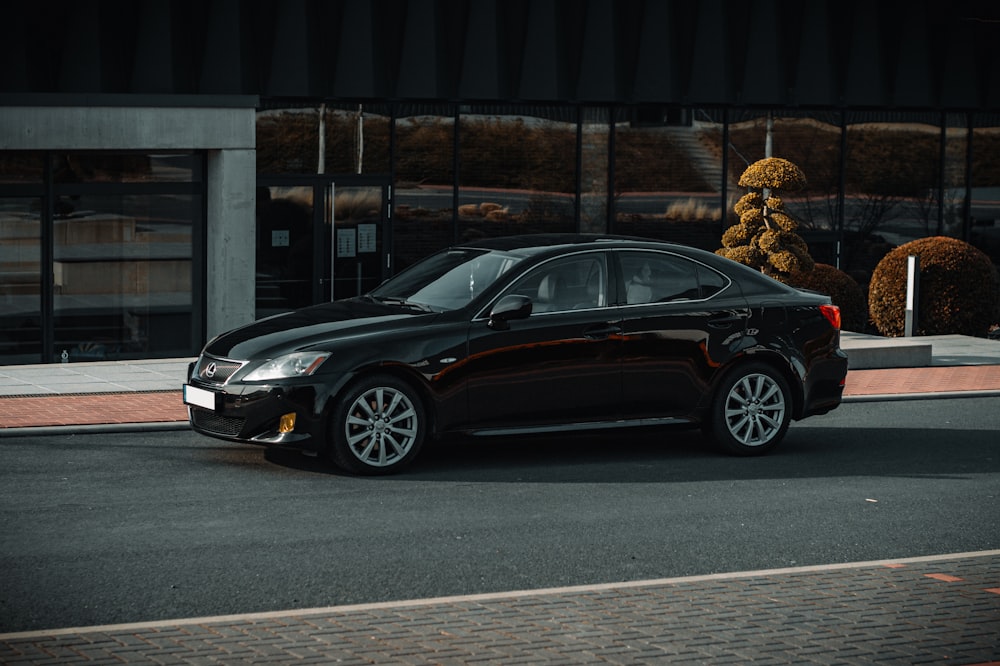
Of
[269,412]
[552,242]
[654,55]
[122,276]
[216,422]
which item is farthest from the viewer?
[654,55]

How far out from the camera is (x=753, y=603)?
24.0 ft

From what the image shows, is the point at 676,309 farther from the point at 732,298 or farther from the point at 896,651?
the point at 896,651

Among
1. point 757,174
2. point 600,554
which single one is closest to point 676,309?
point 600,554

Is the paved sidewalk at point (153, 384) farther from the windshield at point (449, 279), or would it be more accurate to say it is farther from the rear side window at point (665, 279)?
the rear side window at point (665, 279)

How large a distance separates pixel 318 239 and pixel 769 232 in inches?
236

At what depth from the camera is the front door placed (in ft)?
66.5

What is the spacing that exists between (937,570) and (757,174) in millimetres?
12587

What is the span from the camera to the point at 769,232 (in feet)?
65.3

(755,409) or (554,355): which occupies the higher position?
(554,355)

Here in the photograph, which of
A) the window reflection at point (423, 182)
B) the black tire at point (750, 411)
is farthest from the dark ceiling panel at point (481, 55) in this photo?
the black tire at point (750, 411)

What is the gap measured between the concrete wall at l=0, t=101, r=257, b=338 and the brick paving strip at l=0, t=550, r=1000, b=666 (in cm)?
1274

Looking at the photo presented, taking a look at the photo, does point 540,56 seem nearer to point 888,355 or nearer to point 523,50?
point 523,50

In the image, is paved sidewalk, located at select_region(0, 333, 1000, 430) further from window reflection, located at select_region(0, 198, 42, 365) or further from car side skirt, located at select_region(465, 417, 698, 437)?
car side skirt, located at select_region(465, 417, 698, 437)

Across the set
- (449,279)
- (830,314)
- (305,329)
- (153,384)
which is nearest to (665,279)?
(830,314)
